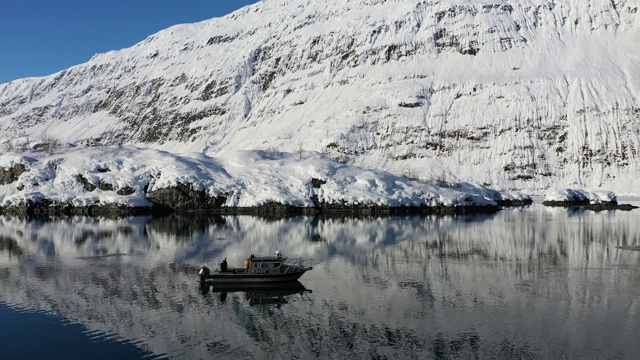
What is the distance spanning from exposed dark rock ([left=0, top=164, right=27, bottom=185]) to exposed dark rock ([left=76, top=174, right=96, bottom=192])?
13.0 m

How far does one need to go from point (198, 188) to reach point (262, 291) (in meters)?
82.8

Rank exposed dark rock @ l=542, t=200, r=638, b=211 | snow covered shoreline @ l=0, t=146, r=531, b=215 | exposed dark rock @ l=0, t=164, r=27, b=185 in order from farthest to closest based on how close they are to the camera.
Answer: exposed dark rock @ l=542, t=200, r=638, b=211, exposed dark rock @ l=0, t=164, r=27, b=185, snow covered shoreline @ l=0, t=146, r=531, b=215

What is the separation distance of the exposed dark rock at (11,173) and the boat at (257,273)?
10068cm

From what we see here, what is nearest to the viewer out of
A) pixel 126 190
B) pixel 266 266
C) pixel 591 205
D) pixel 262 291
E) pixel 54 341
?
pixel 54 341

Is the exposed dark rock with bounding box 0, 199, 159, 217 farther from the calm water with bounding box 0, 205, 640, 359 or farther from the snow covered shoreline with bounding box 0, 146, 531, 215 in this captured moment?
the calm water with bounding box 0, 205, 640, 359

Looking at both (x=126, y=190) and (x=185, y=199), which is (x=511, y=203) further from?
(x=126, y=190)

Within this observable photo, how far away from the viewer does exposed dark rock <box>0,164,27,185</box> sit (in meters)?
121

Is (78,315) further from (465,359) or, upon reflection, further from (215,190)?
(215,190)

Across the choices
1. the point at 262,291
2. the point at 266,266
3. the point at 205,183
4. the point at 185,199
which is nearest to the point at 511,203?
the point at 205,183

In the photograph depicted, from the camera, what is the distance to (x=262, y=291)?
3753cm

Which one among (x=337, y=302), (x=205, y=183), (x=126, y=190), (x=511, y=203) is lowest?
(x=337, y=302)

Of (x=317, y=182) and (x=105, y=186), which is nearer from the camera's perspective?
(x=105, y=186)

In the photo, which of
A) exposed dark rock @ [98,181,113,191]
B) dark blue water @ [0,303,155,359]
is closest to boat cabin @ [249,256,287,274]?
dark blue water @ [0,303,155,359]

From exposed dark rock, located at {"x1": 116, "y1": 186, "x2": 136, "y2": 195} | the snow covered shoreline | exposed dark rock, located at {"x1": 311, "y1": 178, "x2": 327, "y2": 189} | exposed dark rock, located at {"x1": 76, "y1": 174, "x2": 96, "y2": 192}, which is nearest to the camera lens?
the snow covered shoreline
